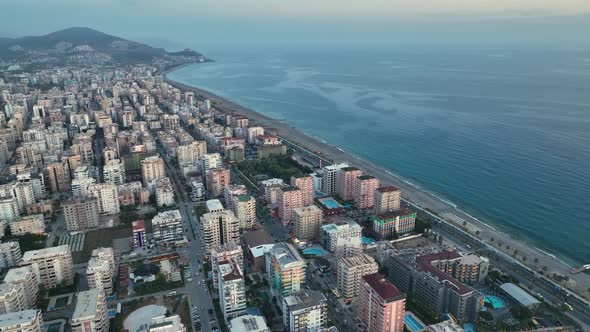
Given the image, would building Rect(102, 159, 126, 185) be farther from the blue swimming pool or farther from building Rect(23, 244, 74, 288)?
the blue swimming pool

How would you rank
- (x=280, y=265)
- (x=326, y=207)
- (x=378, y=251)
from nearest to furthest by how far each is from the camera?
(x=280, y=265), (x=378, y=251), (x=326, y=207)

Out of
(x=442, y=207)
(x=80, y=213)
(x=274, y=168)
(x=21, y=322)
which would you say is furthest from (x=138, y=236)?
(x=442, y=207)

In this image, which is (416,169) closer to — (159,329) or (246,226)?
(246,226)

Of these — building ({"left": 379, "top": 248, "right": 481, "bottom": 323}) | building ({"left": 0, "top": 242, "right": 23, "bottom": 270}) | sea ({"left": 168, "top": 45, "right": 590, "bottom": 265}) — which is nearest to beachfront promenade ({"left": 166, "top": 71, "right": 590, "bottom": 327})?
sea ({"left": 168, "top": 45, "right": 590, "bottom": 265})

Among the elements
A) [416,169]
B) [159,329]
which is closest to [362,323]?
[159,329]

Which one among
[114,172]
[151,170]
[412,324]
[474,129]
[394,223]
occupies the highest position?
[474,129]

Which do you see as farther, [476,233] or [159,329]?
[476,233]

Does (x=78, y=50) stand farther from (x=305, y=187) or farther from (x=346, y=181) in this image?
(x=346, y=181)
